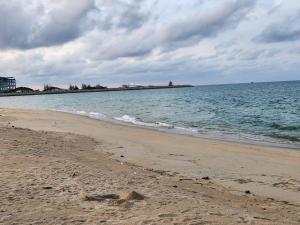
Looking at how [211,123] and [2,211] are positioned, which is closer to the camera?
[2,211]

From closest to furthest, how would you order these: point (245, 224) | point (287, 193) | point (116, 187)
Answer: point (245, 224), point (116, 187), point (287, 193)

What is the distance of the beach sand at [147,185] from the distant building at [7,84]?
15610 centimetres

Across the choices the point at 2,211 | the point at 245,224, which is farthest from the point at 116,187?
the point at 245,224

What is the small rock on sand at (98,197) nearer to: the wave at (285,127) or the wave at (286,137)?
the wave at (286,137)

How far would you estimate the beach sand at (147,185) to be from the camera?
6176mm

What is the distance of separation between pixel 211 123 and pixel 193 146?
11.7m

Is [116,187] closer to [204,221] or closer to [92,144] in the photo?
[204,221]

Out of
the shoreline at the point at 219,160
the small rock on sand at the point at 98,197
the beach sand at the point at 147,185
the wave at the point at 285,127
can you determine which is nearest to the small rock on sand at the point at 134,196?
the beach sand at the point at 147,185

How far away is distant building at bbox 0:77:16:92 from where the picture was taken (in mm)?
162050

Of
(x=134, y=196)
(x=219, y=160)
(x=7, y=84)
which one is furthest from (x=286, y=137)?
(x=7, y=84)

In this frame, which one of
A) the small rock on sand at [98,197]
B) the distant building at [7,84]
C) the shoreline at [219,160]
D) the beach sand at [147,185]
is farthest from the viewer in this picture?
the distant building at [7,84]

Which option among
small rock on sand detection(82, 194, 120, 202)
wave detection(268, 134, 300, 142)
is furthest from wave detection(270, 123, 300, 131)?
small rock on sand detection(82, 194, 120, 202)

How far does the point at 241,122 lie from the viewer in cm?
2781

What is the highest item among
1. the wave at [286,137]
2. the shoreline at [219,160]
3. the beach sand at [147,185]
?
the beach sand at [147,185]
